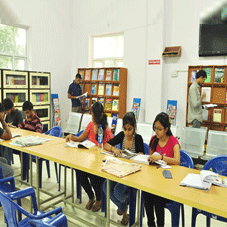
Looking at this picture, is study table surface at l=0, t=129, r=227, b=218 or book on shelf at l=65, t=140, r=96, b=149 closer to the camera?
study table surface at l=0, t=129, r=227, b=218

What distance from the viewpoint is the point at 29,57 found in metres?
6.94

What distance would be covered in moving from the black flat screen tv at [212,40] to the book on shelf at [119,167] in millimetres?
4556

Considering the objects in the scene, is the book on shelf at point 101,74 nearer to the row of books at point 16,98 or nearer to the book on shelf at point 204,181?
the row of books at point 16,98

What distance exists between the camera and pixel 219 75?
5.41 metres

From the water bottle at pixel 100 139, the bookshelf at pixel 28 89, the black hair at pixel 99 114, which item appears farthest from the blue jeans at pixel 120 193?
the bookshelf at pixel 28 89

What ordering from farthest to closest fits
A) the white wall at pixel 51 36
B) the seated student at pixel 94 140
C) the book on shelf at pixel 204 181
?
the white wall at pixel 51 36
the seated student at pixel 94 140
the book on shelf at pixel 204 181

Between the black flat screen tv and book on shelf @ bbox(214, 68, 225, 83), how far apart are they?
43 cm

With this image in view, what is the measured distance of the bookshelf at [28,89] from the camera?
5883 mm

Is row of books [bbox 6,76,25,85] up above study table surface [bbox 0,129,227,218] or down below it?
above

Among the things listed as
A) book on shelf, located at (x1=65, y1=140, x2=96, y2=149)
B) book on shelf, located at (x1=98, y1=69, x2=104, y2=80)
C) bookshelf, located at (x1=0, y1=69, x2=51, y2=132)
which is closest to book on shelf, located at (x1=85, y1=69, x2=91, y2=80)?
book on shelf, located at (x1=98, y1=69, x2=104, y2=80)

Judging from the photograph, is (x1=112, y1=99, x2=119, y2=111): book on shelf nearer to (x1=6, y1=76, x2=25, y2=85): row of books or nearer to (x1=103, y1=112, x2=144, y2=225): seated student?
(x1=6, y1=76, x2=25, y2=85): row of books

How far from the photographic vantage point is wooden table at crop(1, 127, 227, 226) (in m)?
1.42

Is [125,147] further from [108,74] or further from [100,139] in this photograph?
[108,74]

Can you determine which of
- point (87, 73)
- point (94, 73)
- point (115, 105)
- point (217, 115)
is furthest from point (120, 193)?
point (87, 73)
